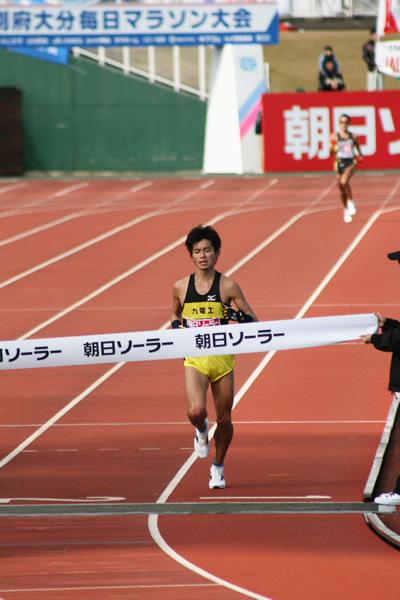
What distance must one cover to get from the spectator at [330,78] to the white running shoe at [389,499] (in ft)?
86.8

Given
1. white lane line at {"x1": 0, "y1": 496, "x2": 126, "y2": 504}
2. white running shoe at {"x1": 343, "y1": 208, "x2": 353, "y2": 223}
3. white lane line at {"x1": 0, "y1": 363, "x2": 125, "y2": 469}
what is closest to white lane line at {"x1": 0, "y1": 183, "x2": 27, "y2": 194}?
white running shoe at {"x1": 343, "y1": 208, "x2": 353, "y2": 223}

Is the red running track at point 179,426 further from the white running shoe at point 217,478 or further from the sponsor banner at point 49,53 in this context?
the sponsor banner at point 49,53

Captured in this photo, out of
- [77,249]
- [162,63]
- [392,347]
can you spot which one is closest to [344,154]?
[77,249]

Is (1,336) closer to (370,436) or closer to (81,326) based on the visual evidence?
(81,326)

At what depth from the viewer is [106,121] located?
38438mm

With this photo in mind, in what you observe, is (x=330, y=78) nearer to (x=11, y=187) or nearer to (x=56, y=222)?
(x=11, y=187)

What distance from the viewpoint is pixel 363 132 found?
3216cm

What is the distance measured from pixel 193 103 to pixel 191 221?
14758mm

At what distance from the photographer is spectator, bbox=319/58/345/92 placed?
3309 cm

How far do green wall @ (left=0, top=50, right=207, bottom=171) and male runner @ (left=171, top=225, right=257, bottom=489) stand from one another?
1197 inches

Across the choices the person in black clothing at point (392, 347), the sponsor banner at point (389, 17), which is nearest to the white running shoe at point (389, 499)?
the person in black clothing at point (392, 347)

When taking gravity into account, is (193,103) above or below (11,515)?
above

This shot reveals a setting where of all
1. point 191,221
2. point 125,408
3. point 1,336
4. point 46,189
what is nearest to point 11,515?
point 125,408

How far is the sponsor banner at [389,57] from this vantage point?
18.5 metres
